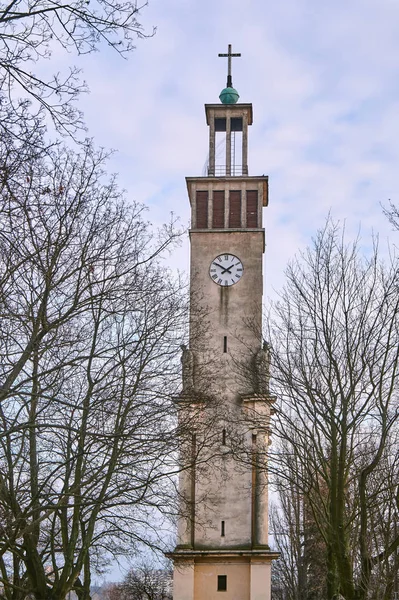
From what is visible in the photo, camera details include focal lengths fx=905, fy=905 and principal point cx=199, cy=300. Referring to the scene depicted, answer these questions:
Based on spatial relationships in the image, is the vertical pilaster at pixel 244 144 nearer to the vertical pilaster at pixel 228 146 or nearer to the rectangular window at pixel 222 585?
the vertical pilaster at pixel 228 146

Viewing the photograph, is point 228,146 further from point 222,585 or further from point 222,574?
point 222,585

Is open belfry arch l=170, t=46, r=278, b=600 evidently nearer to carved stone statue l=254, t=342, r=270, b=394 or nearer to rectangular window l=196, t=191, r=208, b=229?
rectangular window l=196, t=191, r=208, b=229

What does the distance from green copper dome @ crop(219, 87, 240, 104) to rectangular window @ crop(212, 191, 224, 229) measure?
5521 mm

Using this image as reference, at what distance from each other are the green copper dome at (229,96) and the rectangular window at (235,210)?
5.47m

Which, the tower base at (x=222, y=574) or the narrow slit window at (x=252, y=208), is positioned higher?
the narrow slit window at (x=252, y=208)

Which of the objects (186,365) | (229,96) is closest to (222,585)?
(186,365)

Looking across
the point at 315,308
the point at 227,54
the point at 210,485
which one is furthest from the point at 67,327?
the point at 227,54

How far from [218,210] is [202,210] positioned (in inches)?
29.6

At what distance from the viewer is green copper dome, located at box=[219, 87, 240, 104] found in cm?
4506

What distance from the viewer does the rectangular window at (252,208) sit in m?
42.0

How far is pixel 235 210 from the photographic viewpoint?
42281 millimetres

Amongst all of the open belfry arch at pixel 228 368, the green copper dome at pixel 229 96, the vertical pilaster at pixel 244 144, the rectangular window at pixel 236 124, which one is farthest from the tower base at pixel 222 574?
the green copper dome at pixel 229 96

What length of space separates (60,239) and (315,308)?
8376 mm

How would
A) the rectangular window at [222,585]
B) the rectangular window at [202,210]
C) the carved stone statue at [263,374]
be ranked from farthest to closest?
1. the rectangular window at [202,210]
2. the rectangular window at [222,585]
3. the carved stone statue at [263,374]
